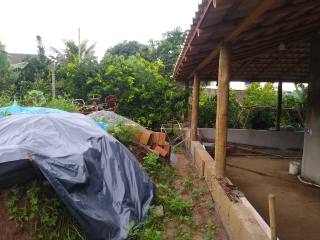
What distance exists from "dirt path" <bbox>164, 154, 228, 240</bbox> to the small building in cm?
19

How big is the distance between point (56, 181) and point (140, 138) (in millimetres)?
3893

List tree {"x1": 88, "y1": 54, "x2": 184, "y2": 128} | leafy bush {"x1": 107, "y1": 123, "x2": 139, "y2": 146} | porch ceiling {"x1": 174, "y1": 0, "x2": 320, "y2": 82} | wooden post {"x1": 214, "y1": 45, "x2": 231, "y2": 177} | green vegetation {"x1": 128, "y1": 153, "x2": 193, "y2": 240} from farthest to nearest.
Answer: tree {"x1": 88, "y1": 54, "x2": 184, "y2": 128} → leafy bush {"x1": 107, "y1": 123, "x2": 139, "y2": 146} → wooden post {"x1": 214, "y1": 45, "x2": 231, "y2": 177} → green vegetation {"x1": 128, "y1": 153, "x2": 193, "y2": 240} → porch ceiling {"x1": 174, "y1": 0, "x2": 320, "y2": 82}

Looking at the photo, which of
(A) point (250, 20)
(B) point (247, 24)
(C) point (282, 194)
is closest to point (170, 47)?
(C) point (282, 194)

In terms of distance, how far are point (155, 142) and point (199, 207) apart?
2.71 meters

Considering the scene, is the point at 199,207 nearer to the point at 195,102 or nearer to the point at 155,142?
the point at 155,142

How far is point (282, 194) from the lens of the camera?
639 cm

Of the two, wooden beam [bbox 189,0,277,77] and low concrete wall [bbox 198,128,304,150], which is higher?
wooden beam [bbox 189,0,277,77]

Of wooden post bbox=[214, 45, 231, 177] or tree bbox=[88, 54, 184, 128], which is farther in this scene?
tree bbox=[88, 54, 184, 128]

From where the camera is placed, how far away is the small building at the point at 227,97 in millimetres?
3736

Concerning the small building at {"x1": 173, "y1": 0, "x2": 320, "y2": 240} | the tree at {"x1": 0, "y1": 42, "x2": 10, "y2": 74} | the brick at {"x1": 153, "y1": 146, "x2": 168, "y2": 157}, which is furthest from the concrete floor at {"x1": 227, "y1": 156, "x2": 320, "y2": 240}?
the tree at {"x1": 0, "y1": 42, "x2": 10, "y2": 74}

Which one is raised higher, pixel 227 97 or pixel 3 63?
pixel 3 63

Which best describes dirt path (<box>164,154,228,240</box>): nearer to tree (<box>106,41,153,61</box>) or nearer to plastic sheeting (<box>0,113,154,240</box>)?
plastic sheeting (<box>0,113,154,240</box>)

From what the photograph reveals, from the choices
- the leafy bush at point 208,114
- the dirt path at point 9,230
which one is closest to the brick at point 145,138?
the dirt path at point 9,230

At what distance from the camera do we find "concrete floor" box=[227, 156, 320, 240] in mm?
4749
